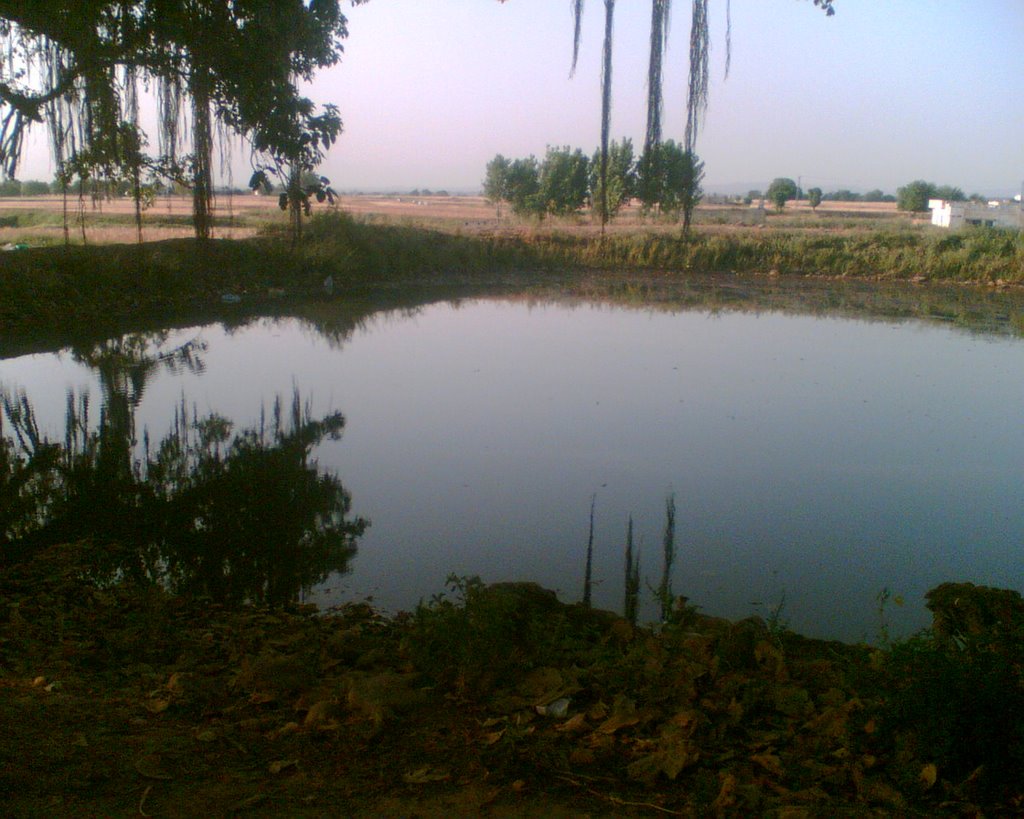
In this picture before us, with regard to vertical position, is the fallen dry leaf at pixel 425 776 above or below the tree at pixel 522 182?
below

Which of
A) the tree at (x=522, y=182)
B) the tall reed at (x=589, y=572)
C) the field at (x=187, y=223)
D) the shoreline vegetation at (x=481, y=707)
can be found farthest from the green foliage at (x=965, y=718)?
the tree at (x=522, y=182)

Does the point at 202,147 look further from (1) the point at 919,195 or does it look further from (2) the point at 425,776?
(1) the point at 919,195

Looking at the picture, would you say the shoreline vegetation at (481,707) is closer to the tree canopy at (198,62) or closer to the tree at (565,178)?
the tree canopy at (198,62)

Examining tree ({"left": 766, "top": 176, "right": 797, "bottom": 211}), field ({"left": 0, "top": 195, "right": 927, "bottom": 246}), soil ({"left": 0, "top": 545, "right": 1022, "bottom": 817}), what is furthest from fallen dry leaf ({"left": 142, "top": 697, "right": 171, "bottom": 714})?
tree ({"left": 766, "top": 176, "right": 797, "bottom": 211})

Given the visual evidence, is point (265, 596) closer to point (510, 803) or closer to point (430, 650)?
point (430, 650)

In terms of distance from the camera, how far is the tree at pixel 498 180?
180ft

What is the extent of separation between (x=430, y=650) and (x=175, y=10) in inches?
229

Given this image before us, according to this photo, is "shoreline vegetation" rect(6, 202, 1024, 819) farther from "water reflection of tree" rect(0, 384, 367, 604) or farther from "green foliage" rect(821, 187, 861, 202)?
"green foliage" rect(821, 187, 861, 202)

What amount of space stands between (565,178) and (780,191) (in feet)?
78.3

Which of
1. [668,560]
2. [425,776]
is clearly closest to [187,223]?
[668,560]

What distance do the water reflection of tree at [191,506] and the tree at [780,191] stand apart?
5965cm

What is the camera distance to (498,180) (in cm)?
5506

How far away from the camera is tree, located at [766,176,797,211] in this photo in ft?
213

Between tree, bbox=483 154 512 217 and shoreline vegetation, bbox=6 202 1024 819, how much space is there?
51079 millimetres
